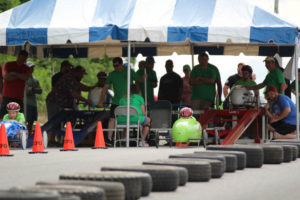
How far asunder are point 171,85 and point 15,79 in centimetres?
451

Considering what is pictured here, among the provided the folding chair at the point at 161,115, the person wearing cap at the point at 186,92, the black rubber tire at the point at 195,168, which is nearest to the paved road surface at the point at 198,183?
the black rubber tire at the point at 195,168

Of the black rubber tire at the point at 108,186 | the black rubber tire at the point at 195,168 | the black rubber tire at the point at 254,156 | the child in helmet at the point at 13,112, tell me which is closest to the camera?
the black rubber tire at the point at 108,186

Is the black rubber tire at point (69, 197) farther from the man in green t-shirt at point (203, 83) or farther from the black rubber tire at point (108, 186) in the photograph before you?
the man in green t-shirt at point (203, 83)

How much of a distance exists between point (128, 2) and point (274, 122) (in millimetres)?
4809

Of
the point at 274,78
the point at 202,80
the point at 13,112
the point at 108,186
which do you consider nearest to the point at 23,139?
the point at 13,112

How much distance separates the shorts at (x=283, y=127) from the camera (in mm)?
17781

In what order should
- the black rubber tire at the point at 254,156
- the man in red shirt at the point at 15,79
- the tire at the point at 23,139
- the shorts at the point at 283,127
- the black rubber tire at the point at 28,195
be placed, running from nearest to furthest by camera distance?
the black rubber tire at the point at 28,195 < the black rubber tire at the point at 254,156 < the tire at the point at 23,139 < the shorts at the point at 283,127 < the man in red shirt at the point at 15,79

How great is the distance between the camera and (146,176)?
22.2 feet

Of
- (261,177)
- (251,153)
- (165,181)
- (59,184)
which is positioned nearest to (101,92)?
(251,153)

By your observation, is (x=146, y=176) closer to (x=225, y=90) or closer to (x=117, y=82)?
(x=117, y=82)

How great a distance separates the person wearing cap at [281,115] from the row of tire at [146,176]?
6158 millimetres

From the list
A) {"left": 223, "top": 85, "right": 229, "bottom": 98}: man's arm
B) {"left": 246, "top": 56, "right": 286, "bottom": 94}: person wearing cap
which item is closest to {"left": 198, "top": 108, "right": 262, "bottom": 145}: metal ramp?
{"left": 246, "top": 56, "right": 286, "bottom": 94}: person wearing cap

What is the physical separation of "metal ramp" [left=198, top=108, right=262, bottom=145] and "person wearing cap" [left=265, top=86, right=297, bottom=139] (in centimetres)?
47

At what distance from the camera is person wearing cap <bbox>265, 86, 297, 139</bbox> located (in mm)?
17672
